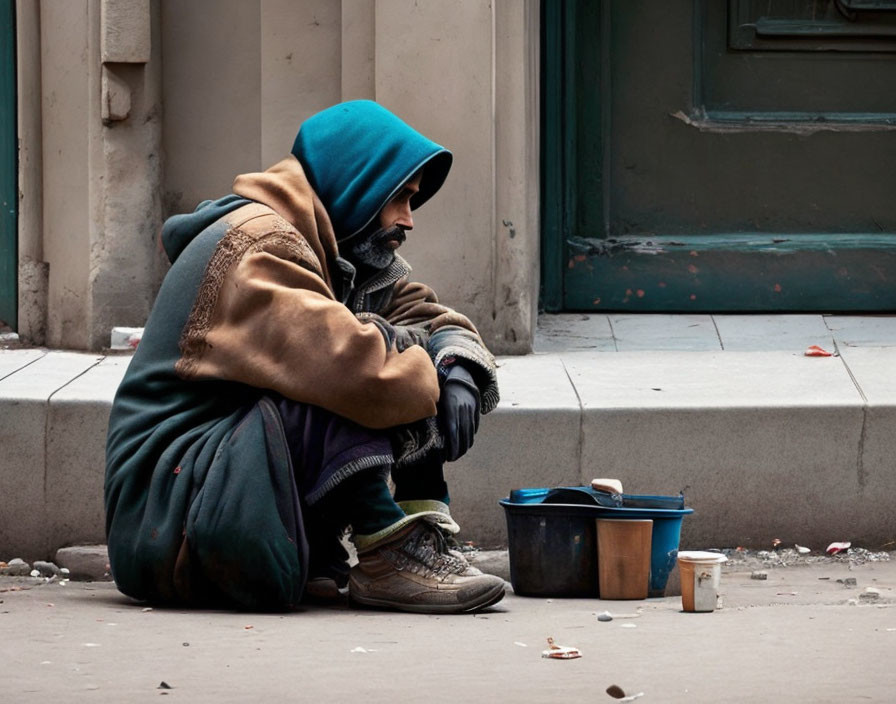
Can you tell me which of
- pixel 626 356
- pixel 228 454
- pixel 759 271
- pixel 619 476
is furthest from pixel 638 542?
pixel 759 271

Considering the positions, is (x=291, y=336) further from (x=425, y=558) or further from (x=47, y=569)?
(x=47, y=569)

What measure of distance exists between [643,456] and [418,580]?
1.39m

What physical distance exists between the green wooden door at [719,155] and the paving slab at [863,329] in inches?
3.0

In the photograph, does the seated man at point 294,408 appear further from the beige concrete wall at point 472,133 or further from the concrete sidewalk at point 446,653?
the beige concrete wall at point 472,133

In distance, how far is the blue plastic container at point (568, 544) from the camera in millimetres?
4496

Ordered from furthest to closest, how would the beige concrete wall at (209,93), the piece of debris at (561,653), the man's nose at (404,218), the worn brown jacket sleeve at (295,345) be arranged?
the beige concrete wall at (209,93)
the man's nose at (404,218)
the worn brown jacket sleeve at (295,345)
the piece of debris at (561,653)

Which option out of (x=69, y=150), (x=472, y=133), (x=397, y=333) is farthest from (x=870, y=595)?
(x=69, y=150)

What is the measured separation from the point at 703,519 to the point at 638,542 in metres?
0.97

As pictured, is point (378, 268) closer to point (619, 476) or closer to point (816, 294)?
point (619, 476)

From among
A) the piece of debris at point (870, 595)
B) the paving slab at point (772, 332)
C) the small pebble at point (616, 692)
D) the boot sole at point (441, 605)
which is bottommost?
the piece of debris at point (870, 595)

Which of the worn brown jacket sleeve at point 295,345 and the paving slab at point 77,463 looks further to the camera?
the paving slab at point 77,463

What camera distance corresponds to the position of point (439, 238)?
583cm

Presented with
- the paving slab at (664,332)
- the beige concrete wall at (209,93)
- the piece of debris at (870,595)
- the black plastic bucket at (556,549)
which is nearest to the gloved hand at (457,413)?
the black plastic bucket at (556,549)

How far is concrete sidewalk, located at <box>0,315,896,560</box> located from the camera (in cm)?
521
